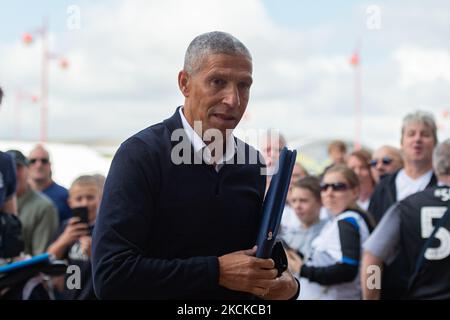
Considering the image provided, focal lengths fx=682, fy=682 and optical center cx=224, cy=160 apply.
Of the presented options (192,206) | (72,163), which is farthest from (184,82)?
(72,163)

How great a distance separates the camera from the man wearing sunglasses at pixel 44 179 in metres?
6.23

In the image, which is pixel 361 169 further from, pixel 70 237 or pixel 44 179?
pixel 44 179

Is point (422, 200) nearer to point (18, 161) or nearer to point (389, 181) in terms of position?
point (389, 181)

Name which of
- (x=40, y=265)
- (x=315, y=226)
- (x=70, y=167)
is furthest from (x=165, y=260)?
(x=70, y=167)

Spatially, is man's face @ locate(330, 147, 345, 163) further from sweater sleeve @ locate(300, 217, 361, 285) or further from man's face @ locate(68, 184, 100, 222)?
man's face @ locate(68, 184, 100, 222)

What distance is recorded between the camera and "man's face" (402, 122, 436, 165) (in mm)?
4828

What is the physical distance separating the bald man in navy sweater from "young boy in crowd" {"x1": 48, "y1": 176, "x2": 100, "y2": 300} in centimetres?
199

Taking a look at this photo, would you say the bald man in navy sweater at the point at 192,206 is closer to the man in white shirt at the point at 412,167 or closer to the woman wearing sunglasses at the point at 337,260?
the woman wearing sunglasses at the point at 337,260

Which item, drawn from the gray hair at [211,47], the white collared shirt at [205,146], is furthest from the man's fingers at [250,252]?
the gray hair at [211,47]

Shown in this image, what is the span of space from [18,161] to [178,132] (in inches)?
156

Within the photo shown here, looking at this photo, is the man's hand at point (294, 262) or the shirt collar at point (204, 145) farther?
the man's hand at point (294, 262)

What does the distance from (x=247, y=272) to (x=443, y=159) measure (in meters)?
2.55

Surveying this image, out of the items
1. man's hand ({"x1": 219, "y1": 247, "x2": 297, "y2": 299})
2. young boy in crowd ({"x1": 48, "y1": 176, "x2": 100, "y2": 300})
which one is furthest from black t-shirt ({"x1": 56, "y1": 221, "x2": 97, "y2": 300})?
man's hand ({"x1": 219, "y1": 247, "x2": 297, "y2": 299})

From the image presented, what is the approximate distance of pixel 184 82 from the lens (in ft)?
6.15
